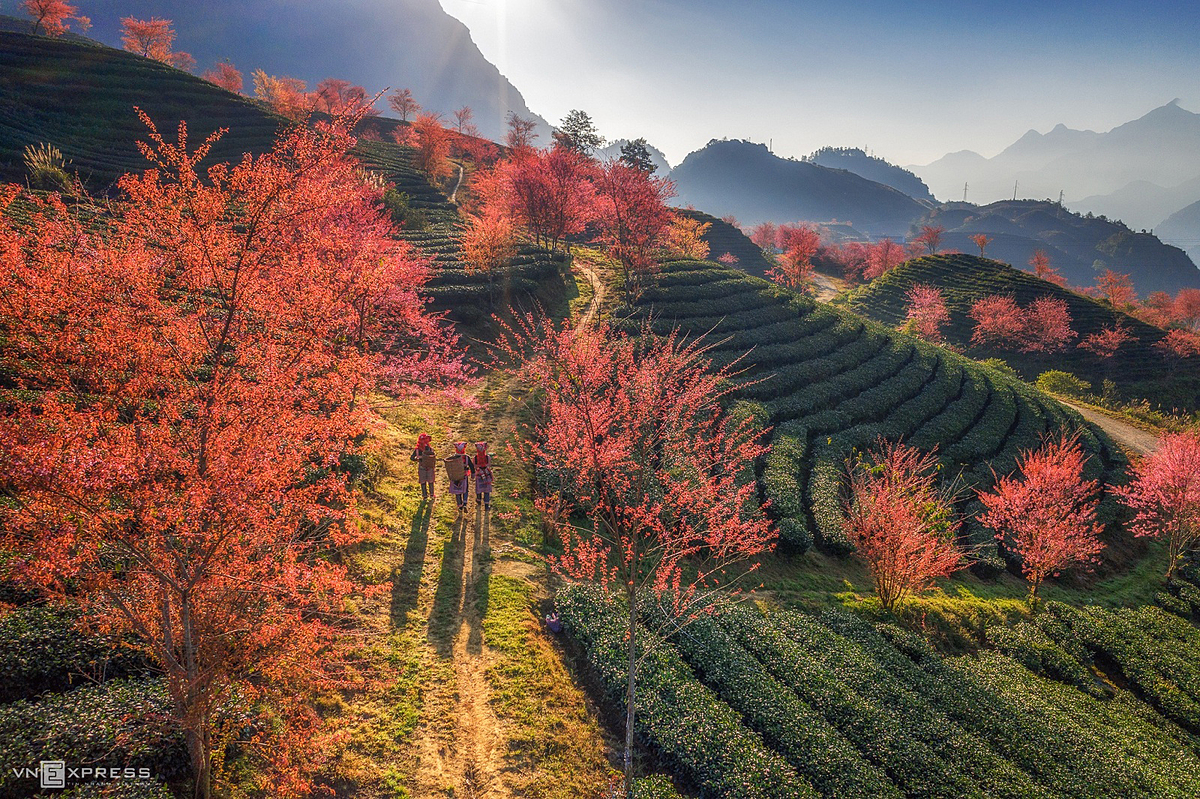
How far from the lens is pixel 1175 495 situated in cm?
2100

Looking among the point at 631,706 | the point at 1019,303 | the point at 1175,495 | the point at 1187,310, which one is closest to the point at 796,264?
the point at 1019,303

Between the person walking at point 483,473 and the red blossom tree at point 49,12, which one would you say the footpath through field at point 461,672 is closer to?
the person walking at point 483,473

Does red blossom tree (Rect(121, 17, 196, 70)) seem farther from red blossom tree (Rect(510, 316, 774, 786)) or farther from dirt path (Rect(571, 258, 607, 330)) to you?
red blossom tree (Rect(510, 316, 774, 786))

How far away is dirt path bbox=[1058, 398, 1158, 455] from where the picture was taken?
3241cm

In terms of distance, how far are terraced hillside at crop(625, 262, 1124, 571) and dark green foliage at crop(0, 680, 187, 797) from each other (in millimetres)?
17399

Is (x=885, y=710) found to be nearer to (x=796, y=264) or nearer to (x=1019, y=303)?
(x=796, y=264)

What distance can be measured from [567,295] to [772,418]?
18.7 metres

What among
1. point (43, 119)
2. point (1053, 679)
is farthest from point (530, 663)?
point (43, 119)

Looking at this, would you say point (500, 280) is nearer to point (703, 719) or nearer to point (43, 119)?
point (703, 719)

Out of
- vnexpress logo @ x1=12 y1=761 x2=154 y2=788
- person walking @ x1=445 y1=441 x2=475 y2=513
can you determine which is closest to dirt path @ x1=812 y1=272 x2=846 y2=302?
person walking @ x1=445 y1=441 x2=475 y2=513

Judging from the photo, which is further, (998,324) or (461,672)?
(998,324)

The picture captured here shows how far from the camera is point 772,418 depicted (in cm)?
2536

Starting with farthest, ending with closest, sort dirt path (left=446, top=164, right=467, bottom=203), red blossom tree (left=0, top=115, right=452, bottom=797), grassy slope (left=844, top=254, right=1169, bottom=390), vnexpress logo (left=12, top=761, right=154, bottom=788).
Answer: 1. dirt path (left=446, top=164, right=467, bottom=203)
2. grassy slope (left=844, top=254, right=1169, bottom=390)
3. vnexpress logo (left=12, top=761, right=154, bottom=788)
4. red blossom tree (left=0, top=115, right=452, bottom=797)

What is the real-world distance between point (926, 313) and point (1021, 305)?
1030 centimetres
